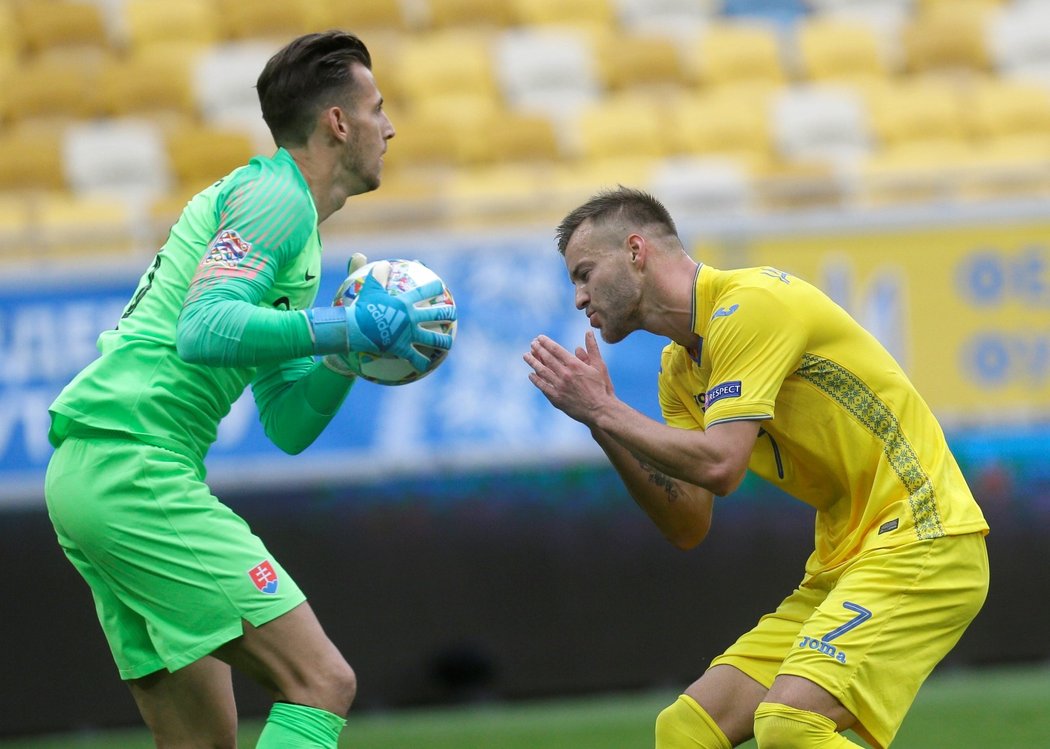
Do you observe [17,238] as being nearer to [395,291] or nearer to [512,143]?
[512,143]

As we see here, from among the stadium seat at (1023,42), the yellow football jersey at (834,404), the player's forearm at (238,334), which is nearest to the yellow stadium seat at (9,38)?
the stadium seat at (1023,42)

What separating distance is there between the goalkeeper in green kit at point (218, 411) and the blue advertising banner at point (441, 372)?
14.6 feet

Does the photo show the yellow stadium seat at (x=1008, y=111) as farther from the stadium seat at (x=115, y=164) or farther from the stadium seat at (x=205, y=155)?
the stadium seat at (x=115, y=164)

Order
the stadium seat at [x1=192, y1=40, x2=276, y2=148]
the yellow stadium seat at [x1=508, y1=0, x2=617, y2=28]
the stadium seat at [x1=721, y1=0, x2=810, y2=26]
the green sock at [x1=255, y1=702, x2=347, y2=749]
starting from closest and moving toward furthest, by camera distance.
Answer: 1. the green sock at [x1=255, y1=702, x2=347, y2=749]
2. the stadium seat at [x1=192, y1=40, x2=276, y2=148]
3. the yellow stadium seat at [x1=508, y1=0, x2=617, y2=28]
4. the stadium seat at [x1=721, y1=0, x2=810, y2=26]

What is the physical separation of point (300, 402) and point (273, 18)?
27.9 ft

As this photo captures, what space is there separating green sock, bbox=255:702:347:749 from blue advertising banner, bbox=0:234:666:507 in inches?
197

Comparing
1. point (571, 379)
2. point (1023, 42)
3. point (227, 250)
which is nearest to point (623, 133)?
point (1023, 42)

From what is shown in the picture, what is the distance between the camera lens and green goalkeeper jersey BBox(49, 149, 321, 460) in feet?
12.5

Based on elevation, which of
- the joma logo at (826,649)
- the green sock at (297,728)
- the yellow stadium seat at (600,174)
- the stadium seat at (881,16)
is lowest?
the green sock at (297,728)

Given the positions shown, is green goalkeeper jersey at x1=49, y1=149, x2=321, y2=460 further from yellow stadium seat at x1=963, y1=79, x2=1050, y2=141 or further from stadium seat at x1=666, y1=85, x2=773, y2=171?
yellow stadium seat at x1=963, y1=79, x2=1050, y2=141

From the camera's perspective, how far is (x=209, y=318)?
379cm

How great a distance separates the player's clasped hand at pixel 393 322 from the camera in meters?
3.93

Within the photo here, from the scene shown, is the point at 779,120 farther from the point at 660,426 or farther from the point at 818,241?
the point at 660,426

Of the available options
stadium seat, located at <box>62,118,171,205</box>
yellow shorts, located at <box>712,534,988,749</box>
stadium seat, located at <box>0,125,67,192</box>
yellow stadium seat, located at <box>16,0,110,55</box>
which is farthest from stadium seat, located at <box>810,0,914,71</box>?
yellow shorts, located at <box>712,534,988,749</box>
